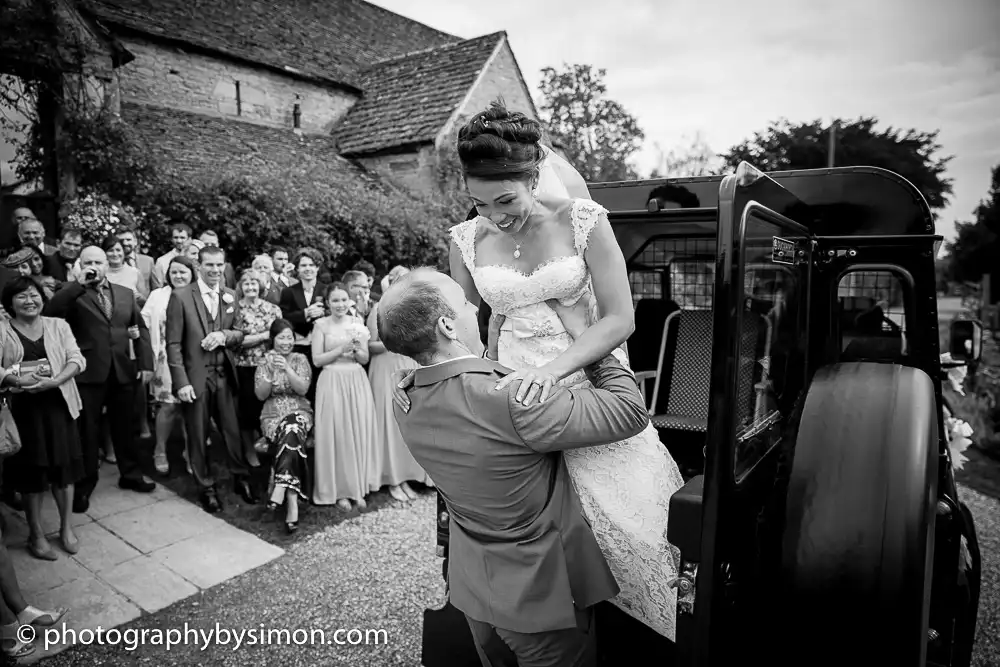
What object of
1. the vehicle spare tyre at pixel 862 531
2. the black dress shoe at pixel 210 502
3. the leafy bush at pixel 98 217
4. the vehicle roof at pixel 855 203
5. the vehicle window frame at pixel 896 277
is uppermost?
the leafy bush at pixel 98 217

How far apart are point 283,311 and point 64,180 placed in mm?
6693

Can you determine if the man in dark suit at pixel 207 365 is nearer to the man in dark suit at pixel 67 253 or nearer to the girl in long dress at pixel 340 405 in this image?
the girl in long dress at pixel 340 405

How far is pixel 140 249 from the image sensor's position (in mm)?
9641

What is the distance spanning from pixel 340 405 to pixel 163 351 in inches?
71.3

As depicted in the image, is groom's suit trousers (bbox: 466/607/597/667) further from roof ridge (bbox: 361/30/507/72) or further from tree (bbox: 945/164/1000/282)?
tree (bbox: 945/164/1000/282)

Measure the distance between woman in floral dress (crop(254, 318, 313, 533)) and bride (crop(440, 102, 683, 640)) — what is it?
340 centimetres

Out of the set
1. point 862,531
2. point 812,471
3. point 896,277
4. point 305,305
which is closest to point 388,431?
point 305,305

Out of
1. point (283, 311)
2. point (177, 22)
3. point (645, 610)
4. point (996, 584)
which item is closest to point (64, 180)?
point (283, 311)

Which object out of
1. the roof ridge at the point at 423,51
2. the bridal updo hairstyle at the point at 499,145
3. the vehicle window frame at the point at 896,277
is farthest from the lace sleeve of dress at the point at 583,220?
the roof ridge at the point at 423,51

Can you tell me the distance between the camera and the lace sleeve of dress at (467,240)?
102 inches

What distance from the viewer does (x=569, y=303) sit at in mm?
2365

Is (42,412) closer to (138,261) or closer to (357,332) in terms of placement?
(357,332)

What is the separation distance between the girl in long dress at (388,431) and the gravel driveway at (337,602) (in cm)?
71

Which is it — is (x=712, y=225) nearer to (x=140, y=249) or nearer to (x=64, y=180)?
(x=140, y=249)
